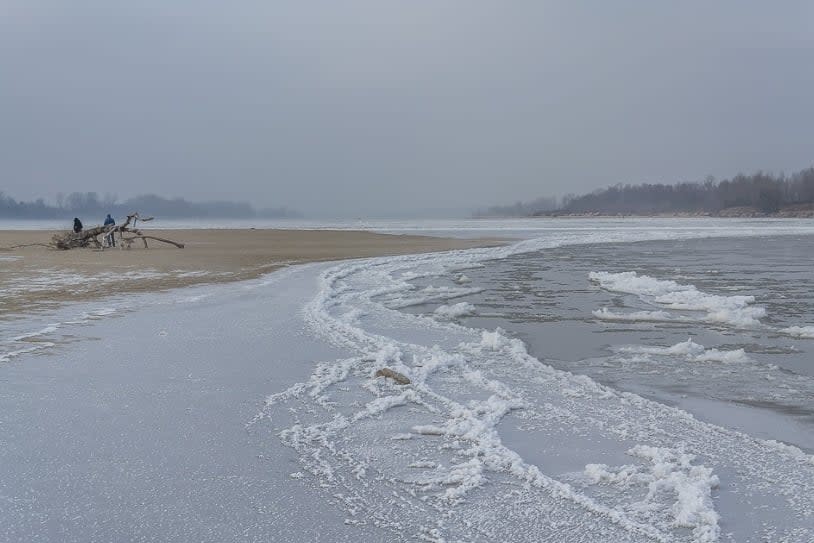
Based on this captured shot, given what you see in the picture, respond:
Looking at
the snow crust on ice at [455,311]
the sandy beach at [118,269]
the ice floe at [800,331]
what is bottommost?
the ice floe at [800,331]

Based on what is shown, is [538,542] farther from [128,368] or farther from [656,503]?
[128,368]

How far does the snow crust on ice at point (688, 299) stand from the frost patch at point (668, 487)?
22.3 feet

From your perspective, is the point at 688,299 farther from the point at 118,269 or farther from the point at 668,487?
the point at 118,269

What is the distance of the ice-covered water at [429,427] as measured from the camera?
388cm

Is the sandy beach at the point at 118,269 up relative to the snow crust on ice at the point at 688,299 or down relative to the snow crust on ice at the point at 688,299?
up

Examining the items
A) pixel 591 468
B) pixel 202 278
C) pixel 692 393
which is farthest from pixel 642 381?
pixel 202 278

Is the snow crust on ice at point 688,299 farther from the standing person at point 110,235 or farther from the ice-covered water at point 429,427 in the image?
the standing person at point 110,235

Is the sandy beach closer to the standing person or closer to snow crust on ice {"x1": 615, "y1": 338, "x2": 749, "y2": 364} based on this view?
the standing person

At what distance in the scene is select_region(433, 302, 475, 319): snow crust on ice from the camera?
11.9 meters

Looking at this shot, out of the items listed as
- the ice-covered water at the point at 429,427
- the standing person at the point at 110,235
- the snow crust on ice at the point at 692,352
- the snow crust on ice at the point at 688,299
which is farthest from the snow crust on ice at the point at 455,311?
the standing person at the point at 110,235

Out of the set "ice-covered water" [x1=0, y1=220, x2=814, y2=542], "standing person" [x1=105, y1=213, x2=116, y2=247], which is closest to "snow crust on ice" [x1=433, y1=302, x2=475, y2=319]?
"ice-covered water" [x1=0, y1=220, x2=814, y2=542]

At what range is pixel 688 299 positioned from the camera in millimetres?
12961

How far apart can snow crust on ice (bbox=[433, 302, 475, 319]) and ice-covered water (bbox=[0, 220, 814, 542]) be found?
0.18 m

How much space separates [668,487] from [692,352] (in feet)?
15.0
